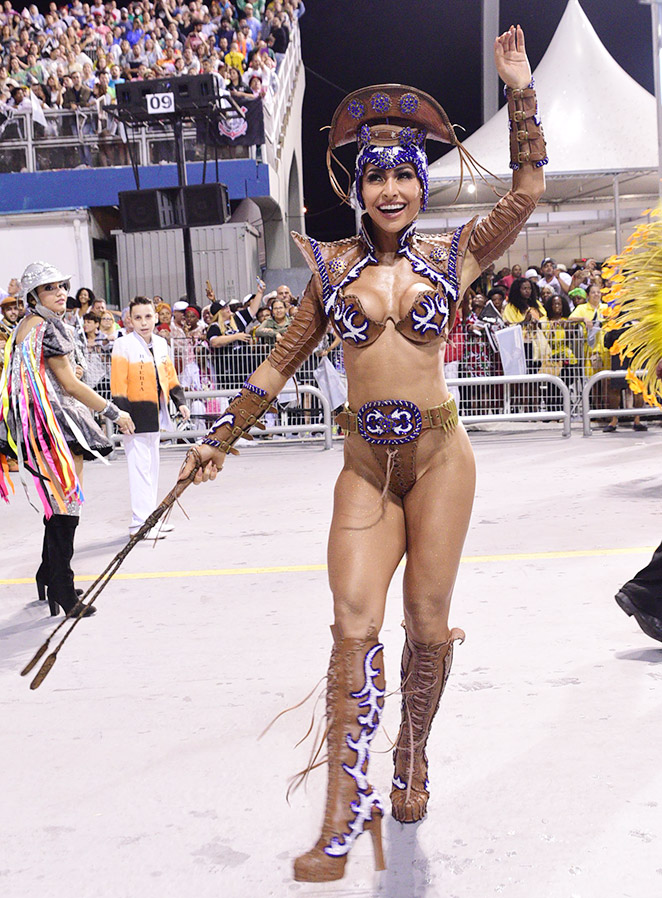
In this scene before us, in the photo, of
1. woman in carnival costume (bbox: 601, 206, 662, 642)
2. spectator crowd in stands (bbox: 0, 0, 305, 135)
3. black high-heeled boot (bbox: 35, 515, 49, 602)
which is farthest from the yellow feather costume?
spectator crowd in stands (bbox: 0, 0, 305, 135)

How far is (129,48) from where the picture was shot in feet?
65.9

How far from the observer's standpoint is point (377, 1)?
90.3 ft

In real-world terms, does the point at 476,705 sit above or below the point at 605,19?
below

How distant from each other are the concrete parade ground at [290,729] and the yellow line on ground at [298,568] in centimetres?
Answer: 2

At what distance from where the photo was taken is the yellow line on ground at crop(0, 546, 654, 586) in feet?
19.0

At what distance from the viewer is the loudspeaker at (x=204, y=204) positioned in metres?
14.3

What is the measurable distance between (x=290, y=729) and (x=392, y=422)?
1.48 metres

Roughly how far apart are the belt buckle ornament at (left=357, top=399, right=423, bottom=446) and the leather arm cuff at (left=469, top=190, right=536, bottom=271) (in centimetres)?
54

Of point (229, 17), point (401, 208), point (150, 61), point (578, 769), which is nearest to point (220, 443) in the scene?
point (401, 208)

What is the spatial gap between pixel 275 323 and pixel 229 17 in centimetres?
1296

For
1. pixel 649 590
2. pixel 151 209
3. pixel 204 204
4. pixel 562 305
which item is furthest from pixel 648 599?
pixel 151 209

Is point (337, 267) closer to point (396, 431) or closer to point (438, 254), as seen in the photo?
point (438, 254)

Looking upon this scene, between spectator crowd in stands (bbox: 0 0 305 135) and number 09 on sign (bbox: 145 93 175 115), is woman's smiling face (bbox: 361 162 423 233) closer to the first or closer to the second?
number 09 on sign (bbox: 145 93 175 115)

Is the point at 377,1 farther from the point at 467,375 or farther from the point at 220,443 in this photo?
the point at 220,443
